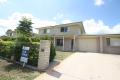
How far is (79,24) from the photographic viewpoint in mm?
24734

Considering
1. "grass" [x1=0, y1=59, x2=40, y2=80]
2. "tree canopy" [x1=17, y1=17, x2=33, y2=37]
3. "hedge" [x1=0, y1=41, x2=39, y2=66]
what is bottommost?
"grass" [x1=0, y1=59, x2=40, y2=80]

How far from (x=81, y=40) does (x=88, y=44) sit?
155 cm


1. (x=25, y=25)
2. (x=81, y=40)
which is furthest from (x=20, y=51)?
(x=81, y=40)

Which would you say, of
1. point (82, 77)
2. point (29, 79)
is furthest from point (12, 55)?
point (82, 77)

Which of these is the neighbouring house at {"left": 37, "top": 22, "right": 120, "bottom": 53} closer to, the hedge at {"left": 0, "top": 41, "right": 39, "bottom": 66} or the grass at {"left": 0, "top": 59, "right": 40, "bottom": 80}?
the hedge at {"left": 0, "top": 41, "right": 39, "bottom": 66}

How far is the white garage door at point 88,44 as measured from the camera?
22.3 meters

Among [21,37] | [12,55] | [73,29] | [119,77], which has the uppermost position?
[73,29]

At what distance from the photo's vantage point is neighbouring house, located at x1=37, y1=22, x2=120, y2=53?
21.0m

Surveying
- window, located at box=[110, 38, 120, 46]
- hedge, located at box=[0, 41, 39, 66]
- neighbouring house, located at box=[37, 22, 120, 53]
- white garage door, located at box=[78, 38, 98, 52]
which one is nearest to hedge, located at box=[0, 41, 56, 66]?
hedge, located at box=[0, 41, 39, 66]

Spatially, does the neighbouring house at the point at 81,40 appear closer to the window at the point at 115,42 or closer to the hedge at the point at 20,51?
the window at the point at 115,42

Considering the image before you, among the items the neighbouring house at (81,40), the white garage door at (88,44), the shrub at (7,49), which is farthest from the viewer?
the white garage door at (88,44)

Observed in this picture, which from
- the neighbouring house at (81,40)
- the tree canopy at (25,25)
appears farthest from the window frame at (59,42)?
the tree canopy at (25,25)

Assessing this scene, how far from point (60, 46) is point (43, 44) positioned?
51.7 ft

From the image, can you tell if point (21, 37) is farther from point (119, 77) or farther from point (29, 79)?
point (119, 77)
